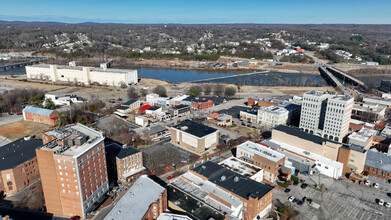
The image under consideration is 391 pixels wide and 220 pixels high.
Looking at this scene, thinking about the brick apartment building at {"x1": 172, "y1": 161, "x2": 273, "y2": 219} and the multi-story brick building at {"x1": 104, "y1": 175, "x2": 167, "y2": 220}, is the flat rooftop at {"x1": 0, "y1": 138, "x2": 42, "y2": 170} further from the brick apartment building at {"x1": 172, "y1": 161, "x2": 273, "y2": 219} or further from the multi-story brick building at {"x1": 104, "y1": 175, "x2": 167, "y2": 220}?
the brick apartment building at {"x1": 172, "y1": 161, "x2": 273, "y2": 219}

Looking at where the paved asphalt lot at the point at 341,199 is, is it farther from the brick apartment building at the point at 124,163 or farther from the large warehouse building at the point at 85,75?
the large warehouse building at the point at 85,75

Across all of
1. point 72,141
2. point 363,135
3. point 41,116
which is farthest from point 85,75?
point 363,135

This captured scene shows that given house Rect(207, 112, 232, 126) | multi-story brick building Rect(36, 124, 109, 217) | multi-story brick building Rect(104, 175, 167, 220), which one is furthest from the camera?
house Rect(207, 112, 232, 126)

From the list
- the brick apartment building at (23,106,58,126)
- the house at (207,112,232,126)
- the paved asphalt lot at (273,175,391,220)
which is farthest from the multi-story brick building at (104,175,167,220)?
the brick apartment building at (23,106,58,126)

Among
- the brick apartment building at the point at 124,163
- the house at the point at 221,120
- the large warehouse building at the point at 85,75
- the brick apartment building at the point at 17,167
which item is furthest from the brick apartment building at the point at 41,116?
the large warehouse building at the point at 85,75

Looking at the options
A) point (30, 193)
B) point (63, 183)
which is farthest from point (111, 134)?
point (63, 183)

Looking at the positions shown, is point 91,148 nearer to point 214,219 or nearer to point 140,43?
point 214,219
